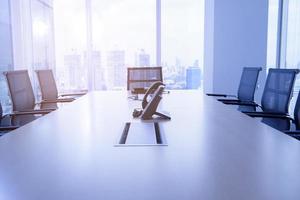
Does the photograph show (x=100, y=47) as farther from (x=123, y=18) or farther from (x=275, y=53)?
(x=275, y=53)

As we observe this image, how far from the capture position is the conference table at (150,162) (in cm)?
82

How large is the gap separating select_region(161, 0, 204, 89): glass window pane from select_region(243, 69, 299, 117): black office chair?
2580 mm

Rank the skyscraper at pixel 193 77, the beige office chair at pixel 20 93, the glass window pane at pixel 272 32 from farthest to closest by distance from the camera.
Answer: the skyscraper at pixel 193 77 → the glass window pane at pixel 272 32 → the beige office chair at pixel 20 93

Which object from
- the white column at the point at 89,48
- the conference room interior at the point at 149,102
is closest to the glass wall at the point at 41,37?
the conference room interior at the point at 149,102

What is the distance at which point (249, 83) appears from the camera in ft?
11.4

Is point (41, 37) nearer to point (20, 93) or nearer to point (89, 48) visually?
point (89, 48)

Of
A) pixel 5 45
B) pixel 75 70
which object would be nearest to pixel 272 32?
pixel 75 70

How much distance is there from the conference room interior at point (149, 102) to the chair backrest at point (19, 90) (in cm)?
2

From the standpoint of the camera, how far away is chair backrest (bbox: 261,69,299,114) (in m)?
2.52

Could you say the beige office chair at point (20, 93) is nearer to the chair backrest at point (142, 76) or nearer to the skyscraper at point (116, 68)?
the chair backrest at point (142, 76)

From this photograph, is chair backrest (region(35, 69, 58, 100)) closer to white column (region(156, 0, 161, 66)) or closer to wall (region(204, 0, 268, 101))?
white column (region(156, 0, 161, 66))

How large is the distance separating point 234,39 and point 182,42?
952mm

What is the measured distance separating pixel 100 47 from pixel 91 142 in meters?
4.31

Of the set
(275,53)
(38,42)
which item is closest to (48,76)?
(38,42)
